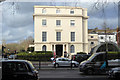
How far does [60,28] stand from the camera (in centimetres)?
3469

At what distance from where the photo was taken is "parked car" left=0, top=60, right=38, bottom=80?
25.3 ft

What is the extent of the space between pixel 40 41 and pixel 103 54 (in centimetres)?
2102

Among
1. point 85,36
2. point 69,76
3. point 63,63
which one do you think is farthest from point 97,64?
point 85,36

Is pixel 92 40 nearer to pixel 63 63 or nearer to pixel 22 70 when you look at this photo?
pixel 63 63

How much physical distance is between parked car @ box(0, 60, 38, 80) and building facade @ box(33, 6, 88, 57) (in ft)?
77.3

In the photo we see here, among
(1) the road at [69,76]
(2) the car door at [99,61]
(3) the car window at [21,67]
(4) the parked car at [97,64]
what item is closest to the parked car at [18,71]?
(3) the car window at [21,67]

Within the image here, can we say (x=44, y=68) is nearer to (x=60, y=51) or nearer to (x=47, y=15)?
(x=47, y=15)

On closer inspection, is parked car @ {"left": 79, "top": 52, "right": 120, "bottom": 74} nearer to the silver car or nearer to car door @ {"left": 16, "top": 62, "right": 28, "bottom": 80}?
the silver car

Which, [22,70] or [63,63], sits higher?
[22,70]

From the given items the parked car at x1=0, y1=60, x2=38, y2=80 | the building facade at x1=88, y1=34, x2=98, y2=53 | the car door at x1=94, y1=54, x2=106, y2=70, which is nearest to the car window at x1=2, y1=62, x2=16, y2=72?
the parked car at x1=0, y1=60, x2=38, y2=80

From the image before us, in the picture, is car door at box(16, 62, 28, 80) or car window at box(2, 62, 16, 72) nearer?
car door at box(16, 62, 28, 80)

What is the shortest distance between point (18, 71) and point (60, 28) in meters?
27.1

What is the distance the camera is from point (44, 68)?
18203 mm

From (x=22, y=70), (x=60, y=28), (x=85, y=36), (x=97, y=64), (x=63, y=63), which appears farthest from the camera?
(x=85, y=36)
